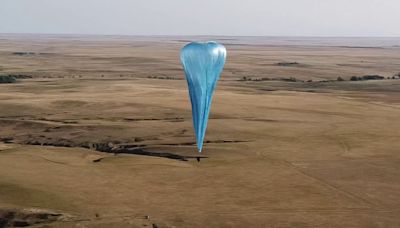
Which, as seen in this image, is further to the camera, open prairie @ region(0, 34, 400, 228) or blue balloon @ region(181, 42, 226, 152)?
blue balloon @ region(181, 42, 226, 152)

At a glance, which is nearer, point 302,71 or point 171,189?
point 171,189

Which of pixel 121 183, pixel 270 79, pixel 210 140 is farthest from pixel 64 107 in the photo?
pixel 270 79

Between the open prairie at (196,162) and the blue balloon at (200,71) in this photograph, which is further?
the blue balloon at (200,71)

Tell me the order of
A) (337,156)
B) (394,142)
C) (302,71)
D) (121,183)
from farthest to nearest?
(302,71) → (394,142) → (337,156) → (121,183)

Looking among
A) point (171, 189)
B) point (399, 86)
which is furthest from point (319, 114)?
point (399, 86)

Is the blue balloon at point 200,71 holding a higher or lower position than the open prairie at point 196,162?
higher

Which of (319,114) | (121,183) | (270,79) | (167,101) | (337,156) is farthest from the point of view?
(270,79)

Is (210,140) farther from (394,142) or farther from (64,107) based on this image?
(64,107)

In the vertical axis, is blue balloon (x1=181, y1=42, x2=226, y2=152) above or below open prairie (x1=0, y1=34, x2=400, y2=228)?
above
